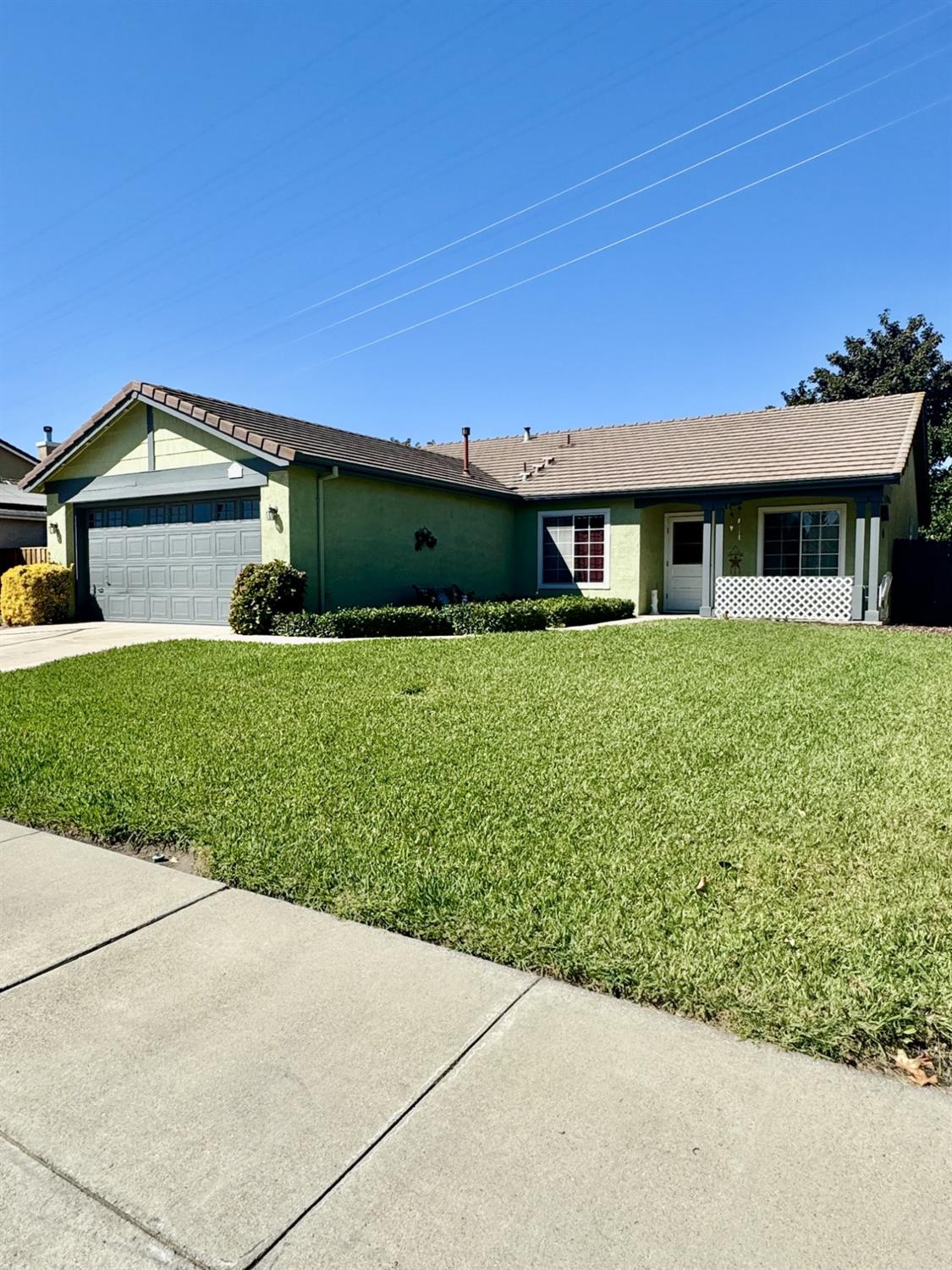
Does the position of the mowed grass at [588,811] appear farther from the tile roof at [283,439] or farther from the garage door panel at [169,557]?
the garage door panel at [169,557]

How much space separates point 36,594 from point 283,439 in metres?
6.59

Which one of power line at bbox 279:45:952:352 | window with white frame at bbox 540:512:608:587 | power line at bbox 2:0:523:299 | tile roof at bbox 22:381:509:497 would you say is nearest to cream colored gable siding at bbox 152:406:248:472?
tile roof at bbox 22:381:509:497

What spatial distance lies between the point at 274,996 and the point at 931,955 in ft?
7.23

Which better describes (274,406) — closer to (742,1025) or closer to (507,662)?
(507,662)

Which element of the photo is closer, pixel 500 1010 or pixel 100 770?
pixel 500 1010

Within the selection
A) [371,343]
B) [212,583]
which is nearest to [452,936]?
[212,583]

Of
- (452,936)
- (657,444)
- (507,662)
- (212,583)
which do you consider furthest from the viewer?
(657,444)

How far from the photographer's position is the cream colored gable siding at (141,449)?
1509 centimetres

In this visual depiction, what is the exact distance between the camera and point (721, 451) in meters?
17.9

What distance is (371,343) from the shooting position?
851 inches

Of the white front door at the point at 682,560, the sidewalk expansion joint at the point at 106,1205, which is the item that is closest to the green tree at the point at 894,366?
the white front door at the point at 682,560

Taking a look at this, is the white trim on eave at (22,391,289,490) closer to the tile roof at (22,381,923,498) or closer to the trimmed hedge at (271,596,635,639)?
the tile roof at (22,381,923,498)

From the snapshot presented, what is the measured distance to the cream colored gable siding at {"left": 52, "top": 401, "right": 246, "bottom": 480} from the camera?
1509 centimetres

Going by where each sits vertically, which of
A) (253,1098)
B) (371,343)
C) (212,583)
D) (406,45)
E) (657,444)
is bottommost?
(253,1098)
